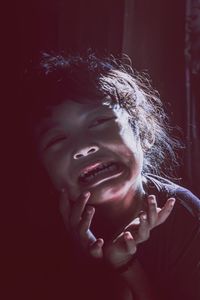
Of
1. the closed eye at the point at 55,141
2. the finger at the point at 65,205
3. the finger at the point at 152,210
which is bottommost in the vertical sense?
the finger at the point at 65,205

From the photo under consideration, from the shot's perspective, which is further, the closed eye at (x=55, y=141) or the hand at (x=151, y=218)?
the closed eye at (x=55, y=141)

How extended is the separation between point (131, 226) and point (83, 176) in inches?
5.4

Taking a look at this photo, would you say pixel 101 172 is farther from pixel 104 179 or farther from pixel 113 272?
pixel 113 272

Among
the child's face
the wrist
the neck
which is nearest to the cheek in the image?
the child's face

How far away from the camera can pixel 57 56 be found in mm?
950

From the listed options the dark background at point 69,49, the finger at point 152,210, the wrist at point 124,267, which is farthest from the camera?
the dark background at point 69,49

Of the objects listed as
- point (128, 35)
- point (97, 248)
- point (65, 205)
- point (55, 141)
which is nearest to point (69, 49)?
point (128, 35)

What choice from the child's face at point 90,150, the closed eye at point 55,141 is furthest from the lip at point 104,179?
the closed eye at point 55,141

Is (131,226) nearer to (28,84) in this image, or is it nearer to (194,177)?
(194,177)

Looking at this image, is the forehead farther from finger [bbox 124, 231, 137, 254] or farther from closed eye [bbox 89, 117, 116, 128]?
finger [bbox 124, 231, 137, 254]

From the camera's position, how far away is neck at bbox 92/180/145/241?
0.90m

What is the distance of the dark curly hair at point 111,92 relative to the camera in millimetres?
877

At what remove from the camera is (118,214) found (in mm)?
907

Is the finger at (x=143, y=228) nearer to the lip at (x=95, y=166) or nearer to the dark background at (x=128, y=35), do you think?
the lip at (x=95, y=166)
